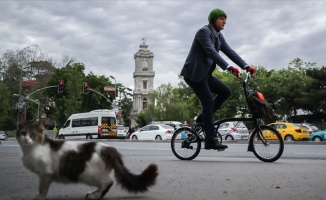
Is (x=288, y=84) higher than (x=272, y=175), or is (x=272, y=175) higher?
(x=288, y=84)

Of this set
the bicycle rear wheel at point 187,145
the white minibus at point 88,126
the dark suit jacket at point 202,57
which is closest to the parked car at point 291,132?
the white minibus at point 88,126

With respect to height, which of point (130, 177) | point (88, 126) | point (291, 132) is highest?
point (88, 126)

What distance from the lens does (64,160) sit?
3066 millimetres

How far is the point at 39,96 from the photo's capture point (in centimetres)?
6700

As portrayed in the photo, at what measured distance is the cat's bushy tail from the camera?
318 centimetres

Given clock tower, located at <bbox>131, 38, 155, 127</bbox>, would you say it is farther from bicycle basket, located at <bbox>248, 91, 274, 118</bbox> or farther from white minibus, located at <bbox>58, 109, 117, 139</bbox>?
bicycle basket, located at <bbox>248, 91, 274, 118</bbox>

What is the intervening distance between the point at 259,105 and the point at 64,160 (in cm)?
462

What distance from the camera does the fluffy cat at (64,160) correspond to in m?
3.02

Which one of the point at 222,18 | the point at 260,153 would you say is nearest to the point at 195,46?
the point at 222,18

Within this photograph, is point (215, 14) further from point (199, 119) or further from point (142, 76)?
point (142, 76)

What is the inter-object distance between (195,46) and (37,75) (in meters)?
Result: 62.0

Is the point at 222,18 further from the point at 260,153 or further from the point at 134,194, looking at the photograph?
the point at 134,194

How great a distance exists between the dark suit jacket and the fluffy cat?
3.95 metres

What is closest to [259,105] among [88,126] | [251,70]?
[251,70]
